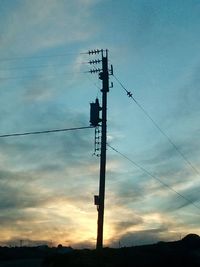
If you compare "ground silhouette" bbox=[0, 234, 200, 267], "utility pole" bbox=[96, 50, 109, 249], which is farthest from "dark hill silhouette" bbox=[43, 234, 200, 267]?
"utility pole" bbox=[96, 50, 109, 249]

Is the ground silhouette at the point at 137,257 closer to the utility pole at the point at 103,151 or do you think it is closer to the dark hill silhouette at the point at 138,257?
the dark hill silhouette at the point at 138,257

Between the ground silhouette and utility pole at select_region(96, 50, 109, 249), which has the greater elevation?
utility pole at select_region(96, 50, 109, 249)

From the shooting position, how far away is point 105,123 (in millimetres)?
29219


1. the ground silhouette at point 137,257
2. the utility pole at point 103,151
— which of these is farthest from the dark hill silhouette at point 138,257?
the utility pole at point 103,151

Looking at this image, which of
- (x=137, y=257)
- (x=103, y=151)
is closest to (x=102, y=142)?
(x=103, y=151)

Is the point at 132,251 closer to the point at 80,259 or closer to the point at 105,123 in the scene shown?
the point at 80,259

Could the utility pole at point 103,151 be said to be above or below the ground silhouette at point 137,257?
above

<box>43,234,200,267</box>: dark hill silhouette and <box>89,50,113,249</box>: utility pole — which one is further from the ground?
<box>89,50,113,249</box>: utility pole

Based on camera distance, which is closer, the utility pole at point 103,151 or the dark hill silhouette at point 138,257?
the utility pole at point 103,151

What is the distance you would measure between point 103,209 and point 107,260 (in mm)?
5855

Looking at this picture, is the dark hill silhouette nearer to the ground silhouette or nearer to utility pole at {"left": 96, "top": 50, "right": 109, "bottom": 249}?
the ground silhouette

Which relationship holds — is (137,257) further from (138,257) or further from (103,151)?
(103,151)

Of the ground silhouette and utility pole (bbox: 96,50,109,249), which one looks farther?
the ground silhouette

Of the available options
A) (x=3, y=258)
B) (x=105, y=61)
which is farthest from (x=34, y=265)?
(x=105, y=61)
